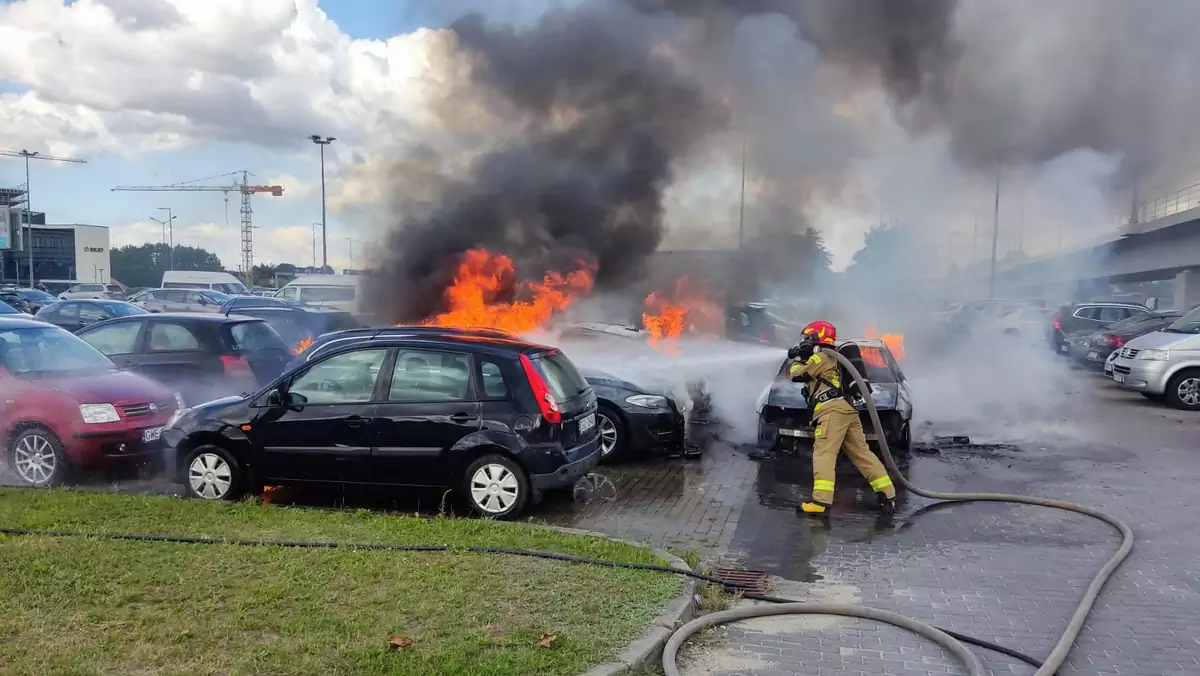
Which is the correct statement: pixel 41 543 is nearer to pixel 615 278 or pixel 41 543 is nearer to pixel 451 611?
pixel 451 611

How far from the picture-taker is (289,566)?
4.87 meters

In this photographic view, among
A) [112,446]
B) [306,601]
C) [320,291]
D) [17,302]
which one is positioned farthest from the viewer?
[17,302]

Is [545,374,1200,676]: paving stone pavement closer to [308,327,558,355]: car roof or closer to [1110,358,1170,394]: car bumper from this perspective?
[308,327,558,355]: car roof

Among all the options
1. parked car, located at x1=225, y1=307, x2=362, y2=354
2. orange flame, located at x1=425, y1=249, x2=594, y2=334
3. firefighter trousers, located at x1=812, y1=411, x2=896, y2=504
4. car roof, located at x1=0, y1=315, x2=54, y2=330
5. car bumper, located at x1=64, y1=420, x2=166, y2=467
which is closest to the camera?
firefighter trousers, located at x1=812, y1=411, x2=896, y2=504

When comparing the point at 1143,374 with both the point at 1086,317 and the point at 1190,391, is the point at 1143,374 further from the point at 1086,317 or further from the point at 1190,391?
the point at 1086,317

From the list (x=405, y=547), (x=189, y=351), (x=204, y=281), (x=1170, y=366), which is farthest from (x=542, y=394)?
(x=204, y=281)

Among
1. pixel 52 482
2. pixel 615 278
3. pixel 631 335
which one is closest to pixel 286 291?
pixel 615 278

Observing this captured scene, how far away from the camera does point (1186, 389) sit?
13742 millimetres

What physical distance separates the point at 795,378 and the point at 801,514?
3.89ft

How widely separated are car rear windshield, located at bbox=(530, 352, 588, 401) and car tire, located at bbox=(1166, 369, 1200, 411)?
1152 cm

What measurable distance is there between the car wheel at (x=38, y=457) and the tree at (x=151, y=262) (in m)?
91.9

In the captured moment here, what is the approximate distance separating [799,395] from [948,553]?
10.7ft

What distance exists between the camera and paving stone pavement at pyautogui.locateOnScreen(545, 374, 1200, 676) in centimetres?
425

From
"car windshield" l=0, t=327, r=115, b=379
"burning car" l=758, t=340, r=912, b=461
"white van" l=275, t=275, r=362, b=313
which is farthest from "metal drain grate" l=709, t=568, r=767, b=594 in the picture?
"white van" l=275, t=275, r=362, b=313
